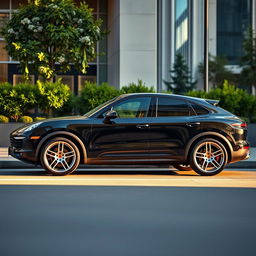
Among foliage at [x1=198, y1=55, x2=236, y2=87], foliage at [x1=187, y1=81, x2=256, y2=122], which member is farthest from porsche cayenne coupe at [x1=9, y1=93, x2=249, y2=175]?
foliage at [x1=198, y1=55, x2=236, y2=87]

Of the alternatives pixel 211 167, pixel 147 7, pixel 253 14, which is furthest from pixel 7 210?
pixel 253 14

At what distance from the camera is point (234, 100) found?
21.2 metres

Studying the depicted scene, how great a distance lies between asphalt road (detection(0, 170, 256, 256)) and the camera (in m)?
5.96

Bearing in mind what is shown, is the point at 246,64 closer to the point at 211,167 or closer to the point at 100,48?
the point at 100,48

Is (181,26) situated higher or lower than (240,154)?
higher

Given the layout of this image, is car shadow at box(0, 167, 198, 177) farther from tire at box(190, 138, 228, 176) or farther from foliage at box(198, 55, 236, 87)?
foliage at box(198, 55, 236, 87)

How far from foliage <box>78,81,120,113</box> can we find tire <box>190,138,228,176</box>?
344 inches

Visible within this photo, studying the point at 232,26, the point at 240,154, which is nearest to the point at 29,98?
the point at 240,154

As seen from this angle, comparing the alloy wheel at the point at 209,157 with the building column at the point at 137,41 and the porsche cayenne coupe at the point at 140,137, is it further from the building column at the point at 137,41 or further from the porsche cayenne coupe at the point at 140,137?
the building column at the point at 137,41

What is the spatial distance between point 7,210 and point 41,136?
13.8ft

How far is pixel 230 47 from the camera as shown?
78812 millimetres

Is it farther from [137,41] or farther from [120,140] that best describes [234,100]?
[137,41]

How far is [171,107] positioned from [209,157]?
3.86 feet

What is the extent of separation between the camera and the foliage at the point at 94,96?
20.9 meters
